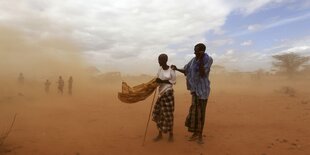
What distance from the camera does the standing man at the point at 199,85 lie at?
22.7 ft

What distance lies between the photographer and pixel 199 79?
23.1ft

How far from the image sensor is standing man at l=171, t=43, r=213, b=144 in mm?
6910

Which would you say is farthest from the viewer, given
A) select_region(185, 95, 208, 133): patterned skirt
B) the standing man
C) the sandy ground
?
select_region(185, 95, 208, 133): patterned skirt

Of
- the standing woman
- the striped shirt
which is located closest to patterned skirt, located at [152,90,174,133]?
the standing woman

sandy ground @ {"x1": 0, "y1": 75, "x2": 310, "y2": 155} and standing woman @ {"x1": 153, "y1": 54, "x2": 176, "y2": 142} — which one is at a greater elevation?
standing woman @ {"x1": 153, "y1": 54, "x2": 176, "y2": 142}

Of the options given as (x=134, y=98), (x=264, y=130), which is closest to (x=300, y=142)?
(x=264, y=130)

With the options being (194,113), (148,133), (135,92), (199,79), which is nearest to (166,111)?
(194,113)

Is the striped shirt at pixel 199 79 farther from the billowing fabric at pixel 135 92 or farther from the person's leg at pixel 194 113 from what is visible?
the billowing fabric at pixel 135 92

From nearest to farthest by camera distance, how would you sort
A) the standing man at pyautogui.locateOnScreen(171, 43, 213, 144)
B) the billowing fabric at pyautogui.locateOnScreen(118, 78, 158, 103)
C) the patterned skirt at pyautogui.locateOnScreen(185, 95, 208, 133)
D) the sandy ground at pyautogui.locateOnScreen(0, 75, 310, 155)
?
1. the sandy ground at pyautogui.locateOnScreen(0, 75, 310, 155)
2. the standing man at pyautogui.locateOnScreen(171, 43, 213, 144)
3. the patterned skirt at pyautogui.locateOnScreen(185, 95, 208, 133)
4. the billowing fabric at pyautogui.locateOnScreen(118, 78, 158, 103)

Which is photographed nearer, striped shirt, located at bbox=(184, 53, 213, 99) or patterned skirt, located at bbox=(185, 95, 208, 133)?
striped shirt, located at bbox=(184, 53, 213, 99)

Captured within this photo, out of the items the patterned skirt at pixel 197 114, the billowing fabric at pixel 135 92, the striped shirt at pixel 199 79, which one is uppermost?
the striped shirt at pixel 199 79

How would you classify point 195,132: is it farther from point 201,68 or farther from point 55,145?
point 55,145

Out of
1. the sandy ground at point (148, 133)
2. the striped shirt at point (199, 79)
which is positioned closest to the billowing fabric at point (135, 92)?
the striped shirt at point (199, 79)

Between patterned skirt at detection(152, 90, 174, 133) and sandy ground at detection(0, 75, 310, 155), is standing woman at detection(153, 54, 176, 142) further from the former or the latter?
sandy ground at detection(0, 75, 310, 155)
